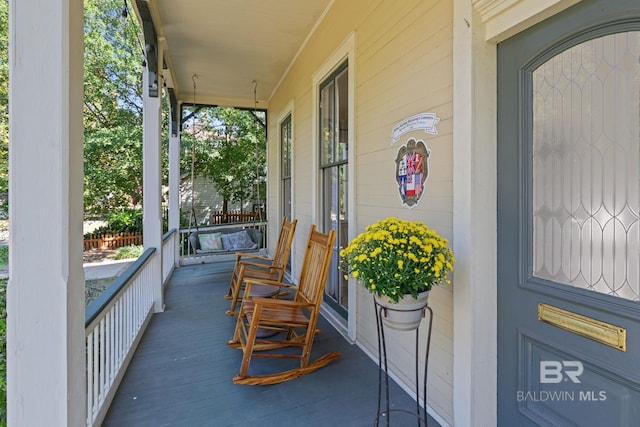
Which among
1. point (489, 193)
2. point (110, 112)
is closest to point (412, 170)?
point (489, 193)

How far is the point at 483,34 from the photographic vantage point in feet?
5.26

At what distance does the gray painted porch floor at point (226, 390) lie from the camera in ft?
6.35

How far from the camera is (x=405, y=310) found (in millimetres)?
1524

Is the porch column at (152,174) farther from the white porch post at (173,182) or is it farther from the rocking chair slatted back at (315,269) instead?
the white porch post at (173,182)

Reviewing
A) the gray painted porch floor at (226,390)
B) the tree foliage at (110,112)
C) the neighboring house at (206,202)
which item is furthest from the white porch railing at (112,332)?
the neighboring house at (206,202)

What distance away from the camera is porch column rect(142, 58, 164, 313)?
370cm

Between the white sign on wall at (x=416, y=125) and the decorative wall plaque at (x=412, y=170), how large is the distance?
0.09 meters

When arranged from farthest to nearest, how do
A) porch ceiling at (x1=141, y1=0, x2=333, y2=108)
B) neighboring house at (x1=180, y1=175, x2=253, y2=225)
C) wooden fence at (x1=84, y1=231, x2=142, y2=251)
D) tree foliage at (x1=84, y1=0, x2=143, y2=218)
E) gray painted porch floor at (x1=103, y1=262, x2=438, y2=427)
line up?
neighboring house at (x1=180, y1=175, x2=253, y2=225) → wooden fence at (x1=84, y1=231, x2=142, y2=251) → tree foliage at (x1=84, y1=0, x2=143, y2=218) → porch ceiling at (x1=141, y1=0, x2=333, y2=108) → gray painted porch floor at (x1=103, y1=262, x2=438, y2=427)

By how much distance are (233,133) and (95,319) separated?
36.9ft

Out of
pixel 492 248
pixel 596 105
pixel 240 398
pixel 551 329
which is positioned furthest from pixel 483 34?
pixel 240 398

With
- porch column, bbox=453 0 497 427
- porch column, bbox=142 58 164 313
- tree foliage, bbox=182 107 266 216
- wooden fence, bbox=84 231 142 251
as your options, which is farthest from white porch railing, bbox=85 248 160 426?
tree foliage, bbox=182 107 266 216

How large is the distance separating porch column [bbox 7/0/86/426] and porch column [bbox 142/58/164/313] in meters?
2.60

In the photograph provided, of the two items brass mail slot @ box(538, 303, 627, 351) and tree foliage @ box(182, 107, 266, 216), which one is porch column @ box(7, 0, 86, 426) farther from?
tree foliage @ box(182, 107, 266, 216)

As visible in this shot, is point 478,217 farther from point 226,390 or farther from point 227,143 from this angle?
point 227,143
